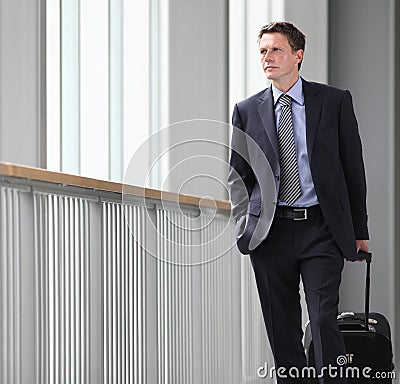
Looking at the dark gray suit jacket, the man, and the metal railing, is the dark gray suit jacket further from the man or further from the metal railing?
the metal railing

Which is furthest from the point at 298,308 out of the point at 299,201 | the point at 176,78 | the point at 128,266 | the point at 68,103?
the point at 176,78

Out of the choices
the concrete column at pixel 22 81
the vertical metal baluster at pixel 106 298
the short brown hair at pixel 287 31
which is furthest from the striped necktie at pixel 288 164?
the concrete column at pixel 22 81

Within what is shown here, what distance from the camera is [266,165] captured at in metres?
2.75

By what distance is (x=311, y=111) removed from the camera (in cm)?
277

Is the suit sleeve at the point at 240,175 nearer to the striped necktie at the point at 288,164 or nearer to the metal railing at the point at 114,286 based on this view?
the striped necktie at the point at 288,164

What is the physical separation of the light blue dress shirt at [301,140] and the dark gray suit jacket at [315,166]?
2 centimetres

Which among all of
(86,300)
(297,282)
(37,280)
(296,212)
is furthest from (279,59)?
(37,280)

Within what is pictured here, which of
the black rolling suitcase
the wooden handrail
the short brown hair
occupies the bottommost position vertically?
the black rolling suitcase

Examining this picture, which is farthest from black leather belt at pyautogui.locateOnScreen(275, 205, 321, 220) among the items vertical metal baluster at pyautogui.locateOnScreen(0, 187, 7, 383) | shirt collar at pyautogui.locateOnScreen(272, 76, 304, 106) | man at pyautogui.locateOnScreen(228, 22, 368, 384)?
vertical metal baluster at pyautogui.locateOnScreen(0, 187, 7, 383)

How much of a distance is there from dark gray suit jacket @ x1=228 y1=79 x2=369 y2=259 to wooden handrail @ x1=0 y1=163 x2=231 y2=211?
27 centimetres

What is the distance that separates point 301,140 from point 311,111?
92 millimetres

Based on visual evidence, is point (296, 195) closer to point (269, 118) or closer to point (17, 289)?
point (269, 118)

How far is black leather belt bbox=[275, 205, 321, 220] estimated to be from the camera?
2719 mm

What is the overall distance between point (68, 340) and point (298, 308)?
0.83 metres
